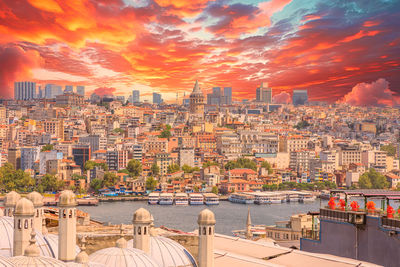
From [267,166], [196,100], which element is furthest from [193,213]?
[196,100]

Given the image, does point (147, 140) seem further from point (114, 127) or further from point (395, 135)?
point (395, 135)

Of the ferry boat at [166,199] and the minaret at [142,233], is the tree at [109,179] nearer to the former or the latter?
the ferry boat at [166,199]

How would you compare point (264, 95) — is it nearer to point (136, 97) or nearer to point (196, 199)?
point (136, 97)

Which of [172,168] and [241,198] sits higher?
[172,168]

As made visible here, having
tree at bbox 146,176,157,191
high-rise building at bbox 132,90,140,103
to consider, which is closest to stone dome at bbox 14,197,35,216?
tree at bbox 146,176,157,191

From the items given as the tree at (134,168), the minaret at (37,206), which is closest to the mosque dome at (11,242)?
the minaret at (37,206)

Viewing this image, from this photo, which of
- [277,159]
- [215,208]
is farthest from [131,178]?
[277,159]
